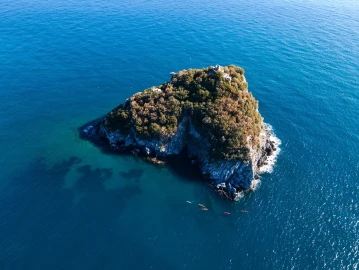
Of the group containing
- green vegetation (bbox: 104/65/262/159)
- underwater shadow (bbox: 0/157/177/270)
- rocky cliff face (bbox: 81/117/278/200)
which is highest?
green vegetation (bbox: 104/65/262/159)

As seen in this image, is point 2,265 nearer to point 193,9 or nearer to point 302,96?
point 302,96

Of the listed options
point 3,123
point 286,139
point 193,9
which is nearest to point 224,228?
point 286,139

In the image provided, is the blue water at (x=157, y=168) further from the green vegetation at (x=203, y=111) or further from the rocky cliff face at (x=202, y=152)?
the green vegetation at (x=203, y=111)

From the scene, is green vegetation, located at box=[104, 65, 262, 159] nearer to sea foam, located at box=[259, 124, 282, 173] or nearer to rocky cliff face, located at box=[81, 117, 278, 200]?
rocky cliff face, located at box=[81, 117, 278, 200]

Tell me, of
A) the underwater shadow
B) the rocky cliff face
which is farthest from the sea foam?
the underwater shadow

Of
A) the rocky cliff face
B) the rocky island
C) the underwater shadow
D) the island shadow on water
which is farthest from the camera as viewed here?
the island shadow on water

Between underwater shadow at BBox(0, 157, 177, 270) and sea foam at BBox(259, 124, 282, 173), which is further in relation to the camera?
sea foam at BBox(259, 124, 282, 173)

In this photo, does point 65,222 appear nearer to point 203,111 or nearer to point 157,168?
point 157,168

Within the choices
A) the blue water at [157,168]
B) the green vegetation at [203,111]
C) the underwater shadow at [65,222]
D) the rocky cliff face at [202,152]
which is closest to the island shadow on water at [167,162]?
the blue water at [157,168]

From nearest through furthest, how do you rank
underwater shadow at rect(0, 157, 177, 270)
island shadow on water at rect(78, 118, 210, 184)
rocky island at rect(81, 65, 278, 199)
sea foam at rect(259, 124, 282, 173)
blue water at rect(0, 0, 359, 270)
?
underwater shadow at rect(0, 157, 177, 270)
blue water at rect(0, 0, 359, 270)
rocky island at rect(81, 65, 278, 199)
island shadow on water at rect(78, 118, 210, 184)
sea foam at rect(259, 124, 282, 173)

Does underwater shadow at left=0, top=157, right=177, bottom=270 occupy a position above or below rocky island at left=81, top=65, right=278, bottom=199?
below
